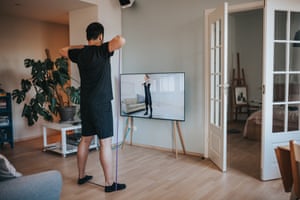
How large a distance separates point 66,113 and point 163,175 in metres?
2.02

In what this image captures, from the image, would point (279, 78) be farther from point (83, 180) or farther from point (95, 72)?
point (83, 180)

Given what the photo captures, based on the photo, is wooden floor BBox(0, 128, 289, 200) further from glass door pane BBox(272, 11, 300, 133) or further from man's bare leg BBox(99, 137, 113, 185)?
glass door pane BBox(272, 11, 300, 133)

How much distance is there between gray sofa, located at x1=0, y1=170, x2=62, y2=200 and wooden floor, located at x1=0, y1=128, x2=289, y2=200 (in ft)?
3.74

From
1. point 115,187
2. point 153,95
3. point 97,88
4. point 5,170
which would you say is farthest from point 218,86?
point 5,170

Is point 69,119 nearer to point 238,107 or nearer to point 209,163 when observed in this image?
point 209,163

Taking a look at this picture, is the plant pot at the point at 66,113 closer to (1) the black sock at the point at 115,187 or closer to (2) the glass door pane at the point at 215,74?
(1) the black sock at the point at 115,187

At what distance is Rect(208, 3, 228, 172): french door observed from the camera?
3.35 meters

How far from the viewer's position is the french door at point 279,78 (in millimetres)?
3045

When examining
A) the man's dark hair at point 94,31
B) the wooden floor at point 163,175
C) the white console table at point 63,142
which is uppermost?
the man's dark hair at point 94,31

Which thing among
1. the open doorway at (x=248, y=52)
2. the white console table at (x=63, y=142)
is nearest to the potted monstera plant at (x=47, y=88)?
the white console table at (x=63, y=142)

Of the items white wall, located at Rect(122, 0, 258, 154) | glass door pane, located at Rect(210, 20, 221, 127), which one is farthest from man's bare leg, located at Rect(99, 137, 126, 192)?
white wall, located at Rect(122, 0, 258, 154)

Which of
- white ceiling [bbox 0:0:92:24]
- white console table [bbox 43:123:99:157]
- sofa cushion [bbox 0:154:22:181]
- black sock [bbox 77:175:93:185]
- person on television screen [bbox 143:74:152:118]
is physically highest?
white ceiling [bbox 0:0:92:24]

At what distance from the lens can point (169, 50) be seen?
4344 mm

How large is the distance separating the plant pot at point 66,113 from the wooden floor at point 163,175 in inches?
23.4
